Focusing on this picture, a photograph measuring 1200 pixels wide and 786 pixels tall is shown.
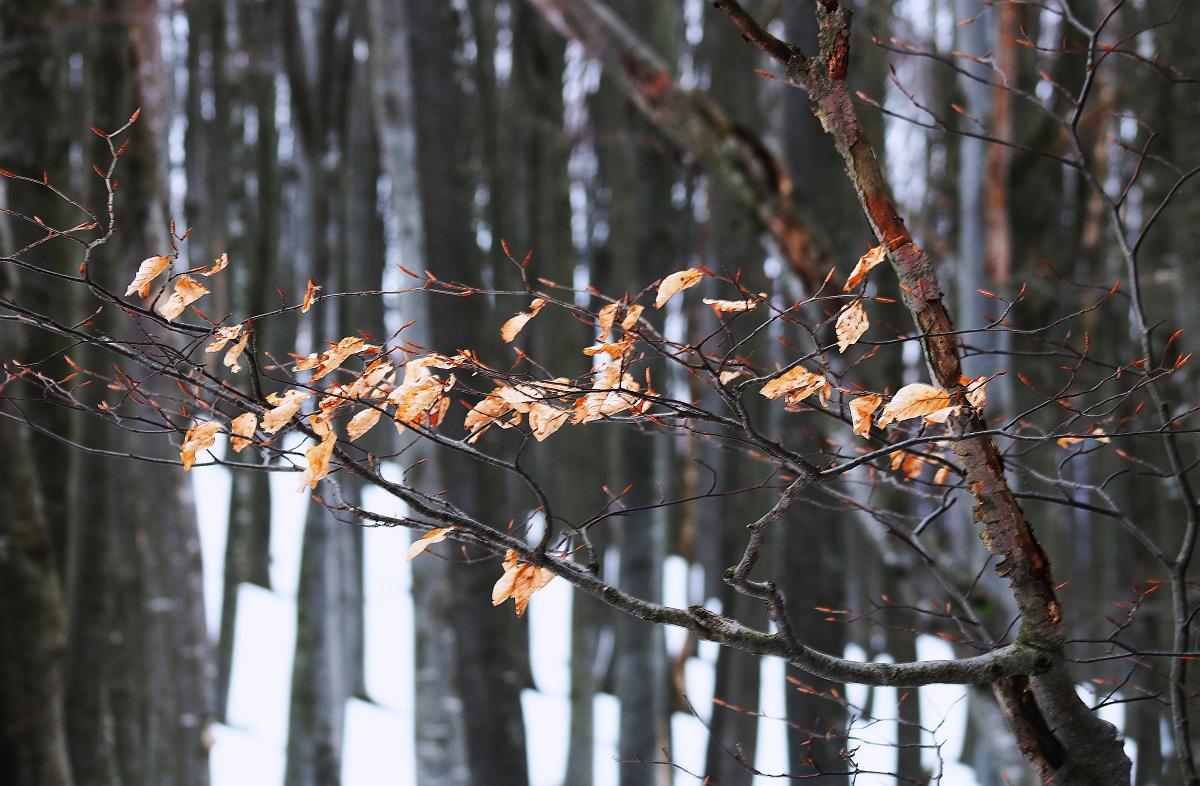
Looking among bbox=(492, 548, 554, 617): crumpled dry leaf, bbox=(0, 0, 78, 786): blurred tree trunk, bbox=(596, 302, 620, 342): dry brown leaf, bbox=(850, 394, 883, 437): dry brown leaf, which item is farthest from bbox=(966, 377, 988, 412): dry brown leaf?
bbox=(0, 0, 78, 786): blurred tree trunk

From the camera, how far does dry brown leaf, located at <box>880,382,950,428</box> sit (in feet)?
5.31

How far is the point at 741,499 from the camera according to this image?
9.61 metres

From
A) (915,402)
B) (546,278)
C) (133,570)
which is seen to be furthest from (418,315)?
(546,278)

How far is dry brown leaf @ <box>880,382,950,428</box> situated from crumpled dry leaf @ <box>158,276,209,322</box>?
1.22 metres

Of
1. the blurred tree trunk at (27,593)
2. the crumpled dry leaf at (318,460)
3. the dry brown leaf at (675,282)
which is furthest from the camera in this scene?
the blurred tree trunk at (27,593)

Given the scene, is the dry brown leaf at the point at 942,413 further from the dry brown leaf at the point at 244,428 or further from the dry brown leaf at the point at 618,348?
the dry brown leaf at the point at 244,428

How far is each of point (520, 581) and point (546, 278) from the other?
6.81 metres

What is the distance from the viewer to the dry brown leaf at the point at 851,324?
1.69 m

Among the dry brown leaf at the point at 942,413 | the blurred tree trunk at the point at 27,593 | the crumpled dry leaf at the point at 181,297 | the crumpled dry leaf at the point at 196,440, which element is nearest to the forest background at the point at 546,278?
the blurred tree trunk at the point at 27,593

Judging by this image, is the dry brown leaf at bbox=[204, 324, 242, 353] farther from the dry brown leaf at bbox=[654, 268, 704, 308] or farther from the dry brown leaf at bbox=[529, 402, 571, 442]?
the dry brown leaf at bbox=[654, 268, 704, 308]

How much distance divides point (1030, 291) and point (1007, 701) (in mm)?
4581

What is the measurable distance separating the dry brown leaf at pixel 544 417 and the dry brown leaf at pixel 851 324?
528mm

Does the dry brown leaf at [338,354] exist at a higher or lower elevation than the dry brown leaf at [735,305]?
lower

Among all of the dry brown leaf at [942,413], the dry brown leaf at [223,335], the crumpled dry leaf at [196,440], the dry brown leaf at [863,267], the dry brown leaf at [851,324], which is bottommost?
the crumpled dry leaf at [196,440]
